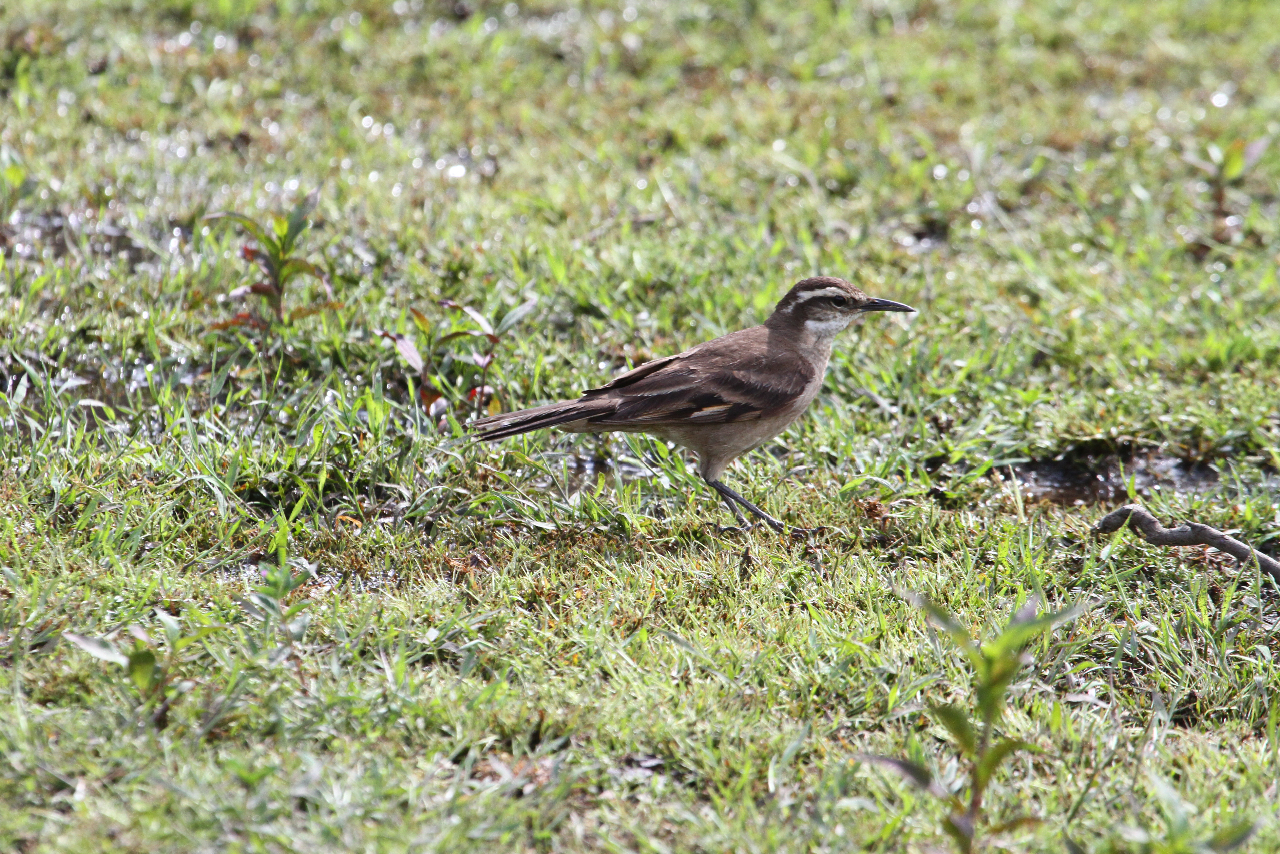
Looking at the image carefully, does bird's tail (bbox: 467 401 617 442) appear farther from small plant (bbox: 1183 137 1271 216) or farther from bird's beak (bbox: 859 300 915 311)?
small plant (bbox: 1183 137 1271 216)

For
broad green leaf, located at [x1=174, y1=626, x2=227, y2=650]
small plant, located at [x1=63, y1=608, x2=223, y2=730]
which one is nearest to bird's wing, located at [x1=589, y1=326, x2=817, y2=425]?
broad green leaf, located at [x1=174, y1=626, x2=227, y2=650]

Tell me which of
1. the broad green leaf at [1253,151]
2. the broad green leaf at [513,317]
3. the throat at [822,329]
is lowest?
the throat at [822,329]

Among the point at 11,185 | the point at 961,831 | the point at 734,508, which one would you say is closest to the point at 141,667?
the point at 961,831

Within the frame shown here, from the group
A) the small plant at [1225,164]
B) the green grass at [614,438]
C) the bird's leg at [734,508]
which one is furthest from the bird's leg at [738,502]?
the small plant at [1225,164]

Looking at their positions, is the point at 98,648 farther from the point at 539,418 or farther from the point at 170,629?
the point at 539,418

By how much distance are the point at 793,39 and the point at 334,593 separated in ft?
24.7

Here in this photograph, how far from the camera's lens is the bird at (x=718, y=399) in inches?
209

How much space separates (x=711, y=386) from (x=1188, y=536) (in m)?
2.13

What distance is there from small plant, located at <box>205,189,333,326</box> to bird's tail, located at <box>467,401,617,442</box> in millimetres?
1504

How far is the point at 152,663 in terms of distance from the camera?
3689mm

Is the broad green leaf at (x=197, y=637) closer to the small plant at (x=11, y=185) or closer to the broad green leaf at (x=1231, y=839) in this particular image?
the broad green leaf at (x=1231, y=839)

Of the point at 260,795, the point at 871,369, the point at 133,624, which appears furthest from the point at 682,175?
the point at 260,795

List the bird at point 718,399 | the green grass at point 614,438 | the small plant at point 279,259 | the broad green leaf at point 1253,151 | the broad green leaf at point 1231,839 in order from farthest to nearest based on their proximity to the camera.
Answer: the broad green leaf at point 1253,151 → the small plant at point 279,259 → the bird at point 718,399 → the green grass at point 614,438 → the broad green leaf at point 1231,839

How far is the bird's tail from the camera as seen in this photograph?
513cm
